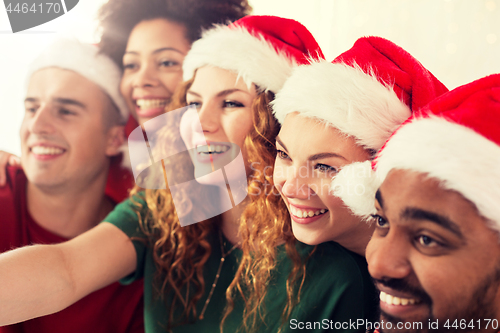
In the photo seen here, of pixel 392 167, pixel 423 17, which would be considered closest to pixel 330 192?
pixel 392 167

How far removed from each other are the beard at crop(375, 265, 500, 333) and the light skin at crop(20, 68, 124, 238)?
1.04 metres

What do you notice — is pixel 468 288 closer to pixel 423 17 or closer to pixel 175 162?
pixel 423 17

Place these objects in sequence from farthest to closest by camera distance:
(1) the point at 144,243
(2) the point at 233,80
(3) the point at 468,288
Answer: (1) the point at 144,243
(2) the point at 233,80
(3) the point at 468,288

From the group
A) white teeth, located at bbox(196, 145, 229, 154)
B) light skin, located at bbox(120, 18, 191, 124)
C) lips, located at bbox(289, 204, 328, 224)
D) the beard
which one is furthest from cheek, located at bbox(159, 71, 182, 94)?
the beard

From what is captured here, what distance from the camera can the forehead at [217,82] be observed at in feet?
3.04

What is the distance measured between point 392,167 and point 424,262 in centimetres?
15

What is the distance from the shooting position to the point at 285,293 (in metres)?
0.93

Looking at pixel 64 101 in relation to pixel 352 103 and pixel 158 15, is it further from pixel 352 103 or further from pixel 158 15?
pixel 352 103

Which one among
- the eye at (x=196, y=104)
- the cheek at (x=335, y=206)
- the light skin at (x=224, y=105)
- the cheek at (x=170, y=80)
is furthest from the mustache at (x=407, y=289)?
the cheek at (x=170, y=80)

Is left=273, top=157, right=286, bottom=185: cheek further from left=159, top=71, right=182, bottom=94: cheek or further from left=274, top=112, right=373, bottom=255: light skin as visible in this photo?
left=159, top=71, right=182, bottom=94: cheek

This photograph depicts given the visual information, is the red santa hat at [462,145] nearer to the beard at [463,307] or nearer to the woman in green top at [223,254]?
the beard at [463,307]

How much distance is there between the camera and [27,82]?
118 cm

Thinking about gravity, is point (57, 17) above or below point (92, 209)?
above

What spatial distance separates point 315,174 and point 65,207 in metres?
0.92
